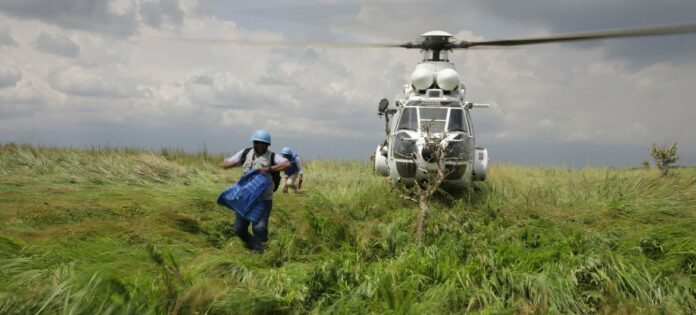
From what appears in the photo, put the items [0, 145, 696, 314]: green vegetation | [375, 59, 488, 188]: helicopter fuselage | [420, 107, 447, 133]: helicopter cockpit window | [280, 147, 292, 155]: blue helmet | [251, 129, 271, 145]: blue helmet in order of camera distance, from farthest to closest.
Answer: [420, 107, 447, 133]: helicopter cockpit window, [375, 59, 488, 188]: helicopter fuselage, [280, 147, 292, 155]: blue helmet, [251, 129, 271, 145]: blue helmet, [0, 145, 696, 314]: green vegetation

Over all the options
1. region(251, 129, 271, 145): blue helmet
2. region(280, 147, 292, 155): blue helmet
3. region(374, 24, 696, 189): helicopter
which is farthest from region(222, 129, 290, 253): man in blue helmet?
region(374, 24, 696, 189): helicopter

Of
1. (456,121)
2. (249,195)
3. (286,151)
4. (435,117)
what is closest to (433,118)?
(435,117)

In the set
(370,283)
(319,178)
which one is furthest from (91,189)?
(370,283)

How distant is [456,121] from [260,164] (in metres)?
5.28

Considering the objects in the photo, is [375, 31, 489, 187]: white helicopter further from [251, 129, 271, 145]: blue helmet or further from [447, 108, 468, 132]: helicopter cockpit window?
[251, 129, 271, 145]: blue helmet

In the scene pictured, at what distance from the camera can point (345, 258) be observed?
6691 mm

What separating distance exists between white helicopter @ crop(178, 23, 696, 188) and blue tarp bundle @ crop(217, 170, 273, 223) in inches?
123

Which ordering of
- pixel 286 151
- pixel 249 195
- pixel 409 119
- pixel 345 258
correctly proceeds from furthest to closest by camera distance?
pixel 409 119 < pixel 286 151 < pixel 249 195 < pixel 345 258

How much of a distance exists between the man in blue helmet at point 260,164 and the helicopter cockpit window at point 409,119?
453 centimetres

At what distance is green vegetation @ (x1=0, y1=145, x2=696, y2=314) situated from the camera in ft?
15.9

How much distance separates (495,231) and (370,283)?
9.13 feet

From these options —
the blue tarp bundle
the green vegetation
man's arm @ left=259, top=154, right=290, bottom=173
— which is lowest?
the green vegetation

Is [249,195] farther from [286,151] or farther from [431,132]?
[431,132]

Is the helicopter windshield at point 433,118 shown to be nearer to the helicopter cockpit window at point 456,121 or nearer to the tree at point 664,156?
the helicopter cockpit window at point 456,121
